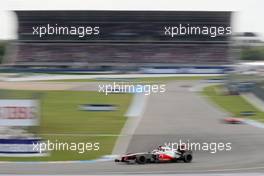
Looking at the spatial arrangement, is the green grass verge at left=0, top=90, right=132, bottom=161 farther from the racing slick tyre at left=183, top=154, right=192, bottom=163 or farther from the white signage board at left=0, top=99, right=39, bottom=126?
the racing slick tyre at left=183, top=154, right=192, bottom=163

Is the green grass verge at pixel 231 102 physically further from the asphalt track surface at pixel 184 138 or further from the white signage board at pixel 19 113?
the white signage board at pixel 19 113

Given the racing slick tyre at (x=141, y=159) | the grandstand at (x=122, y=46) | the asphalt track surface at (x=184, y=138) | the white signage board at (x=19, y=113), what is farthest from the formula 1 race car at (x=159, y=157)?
the grandstand at (x=122, y=46)

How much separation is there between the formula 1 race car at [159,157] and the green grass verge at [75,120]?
2445mm

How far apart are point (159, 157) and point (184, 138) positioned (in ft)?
14.9

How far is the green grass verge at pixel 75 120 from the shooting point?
61.5 ft

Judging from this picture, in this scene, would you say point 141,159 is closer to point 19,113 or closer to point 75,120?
point 19,113

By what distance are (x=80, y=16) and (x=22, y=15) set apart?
4.14 m

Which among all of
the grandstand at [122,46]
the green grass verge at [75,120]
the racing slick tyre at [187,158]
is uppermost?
the grandstand at [122,46]

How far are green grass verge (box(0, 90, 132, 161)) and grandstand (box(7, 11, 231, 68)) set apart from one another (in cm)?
1069

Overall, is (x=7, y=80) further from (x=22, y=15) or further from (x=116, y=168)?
(x=116, y=168)

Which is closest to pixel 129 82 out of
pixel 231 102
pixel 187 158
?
pixel 231 102

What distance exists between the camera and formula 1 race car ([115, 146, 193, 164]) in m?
15.6

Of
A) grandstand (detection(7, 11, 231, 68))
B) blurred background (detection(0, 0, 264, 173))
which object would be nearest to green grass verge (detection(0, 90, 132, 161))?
blurred background (detection(0, 0, 264, 173))

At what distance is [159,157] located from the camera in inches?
626
